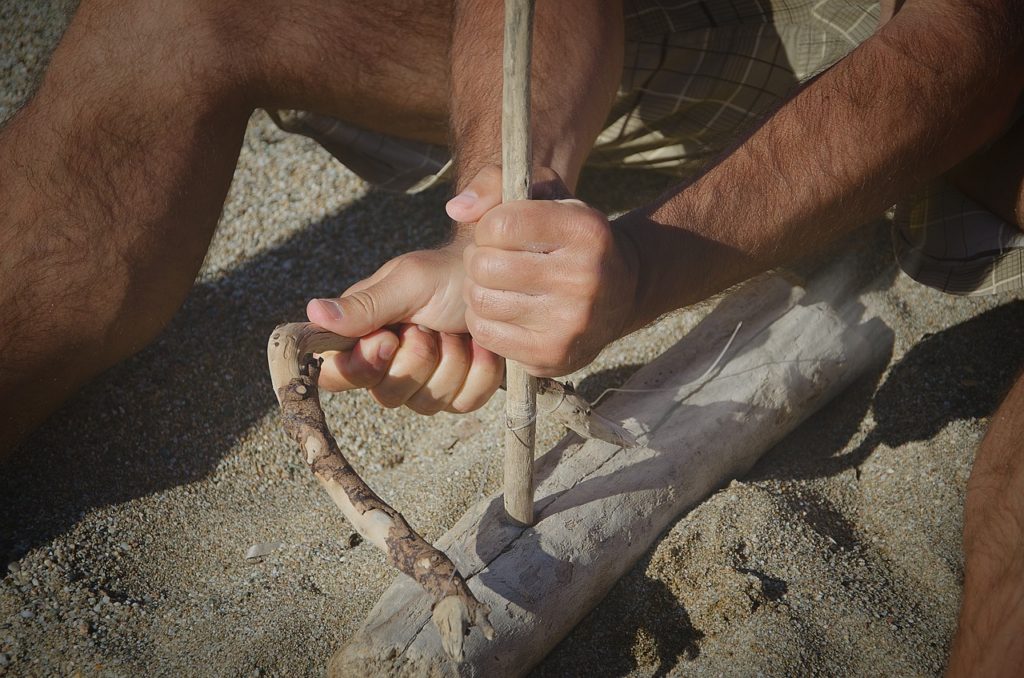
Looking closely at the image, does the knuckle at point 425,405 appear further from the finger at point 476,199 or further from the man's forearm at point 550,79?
the man's forearm at point 550,79

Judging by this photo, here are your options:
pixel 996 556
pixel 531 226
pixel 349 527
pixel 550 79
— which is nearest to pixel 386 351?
pixel 531 226

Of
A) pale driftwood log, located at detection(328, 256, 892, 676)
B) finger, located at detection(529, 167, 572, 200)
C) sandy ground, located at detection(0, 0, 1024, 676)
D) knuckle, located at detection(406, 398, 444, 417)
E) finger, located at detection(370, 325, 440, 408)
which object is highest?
finger, located at detection(529, 167, 572, 200)

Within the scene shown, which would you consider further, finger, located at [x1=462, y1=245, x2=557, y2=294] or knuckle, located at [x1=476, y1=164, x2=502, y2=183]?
knuckle, located at [x1=476, y1=164, x2=502, y2=183]

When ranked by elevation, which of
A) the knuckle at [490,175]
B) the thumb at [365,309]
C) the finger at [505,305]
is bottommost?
the thumb at [365,309]

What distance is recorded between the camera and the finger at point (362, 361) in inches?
53.3

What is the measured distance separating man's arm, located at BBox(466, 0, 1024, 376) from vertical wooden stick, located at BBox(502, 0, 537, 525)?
72 millimetres

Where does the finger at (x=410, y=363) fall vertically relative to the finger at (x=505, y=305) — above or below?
below

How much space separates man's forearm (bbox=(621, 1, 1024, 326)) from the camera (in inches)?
55.1

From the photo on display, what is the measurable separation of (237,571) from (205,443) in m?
0.39

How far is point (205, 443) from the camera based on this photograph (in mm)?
1899

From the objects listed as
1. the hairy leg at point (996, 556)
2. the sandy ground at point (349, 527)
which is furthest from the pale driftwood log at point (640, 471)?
the hairy leg at point (996, 556)

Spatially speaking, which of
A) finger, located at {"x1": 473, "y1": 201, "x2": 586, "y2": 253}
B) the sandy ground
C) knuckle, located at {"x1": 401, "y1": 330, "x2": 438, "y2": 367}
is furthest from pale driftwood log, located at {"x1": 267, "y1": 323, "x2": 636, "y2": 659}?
the sandy ground

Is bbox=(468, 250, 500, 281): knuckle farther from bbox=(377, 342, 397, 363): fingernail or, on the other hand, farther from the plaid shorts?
the plaid shorts

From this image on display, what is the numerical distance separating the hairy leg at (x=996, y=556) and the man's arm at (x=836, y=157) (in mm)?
492
